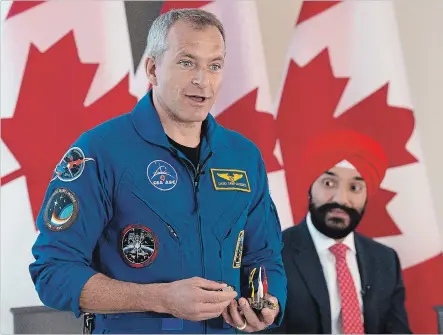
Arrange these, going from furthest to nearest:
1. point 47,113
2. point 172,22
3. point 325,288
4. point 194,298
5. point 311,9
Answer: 1. point 311,9
2. point 325,288
3. point 47,113
4. point 172,22
5. point 194,298

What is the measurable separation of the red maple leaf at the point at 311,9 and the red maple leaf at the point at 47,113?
3.01 ft

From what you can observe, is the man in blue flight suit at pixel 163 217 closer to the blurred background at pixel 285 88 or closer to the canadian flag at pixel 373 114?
the blurred background at pixel 285 88

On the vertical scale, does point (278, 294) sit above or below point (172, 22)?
below

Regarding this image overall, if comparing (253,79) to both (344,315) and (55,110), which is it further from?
(344,315)

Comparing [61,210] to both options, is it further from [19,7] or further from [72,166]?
[19,7]

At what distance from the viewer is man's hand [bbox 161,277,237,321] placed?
142 centimetres

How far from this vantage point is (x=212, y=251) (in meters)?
1.58

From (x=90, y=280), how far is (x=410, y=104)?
6.56 feet

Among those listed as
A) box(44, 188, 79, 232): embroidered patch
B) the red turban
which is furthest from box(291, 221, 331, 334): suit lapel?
box(44, 188, 79, 232): embroidered patch

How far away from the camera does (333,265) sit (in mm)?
2932

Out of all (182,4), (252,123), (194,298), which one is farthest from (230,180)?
(182,4)

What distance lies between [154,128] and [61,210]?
283 millimetres

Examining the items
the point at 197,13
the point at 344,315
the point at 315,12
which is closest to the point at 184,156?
the point at 197,13

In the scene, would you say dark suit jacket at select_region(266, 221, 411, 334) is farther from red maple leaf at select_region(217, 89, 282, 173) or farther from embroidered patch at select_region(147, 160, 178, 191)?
embroidered patch at select_region(147, 160, 178, 191)
